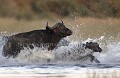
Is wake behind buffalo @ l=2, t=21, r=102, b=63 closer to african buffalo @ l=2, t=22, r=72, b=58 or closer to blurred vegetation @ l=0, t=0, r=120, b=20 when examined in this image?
african buffalo @ l=2, t=22, r=72, b=58

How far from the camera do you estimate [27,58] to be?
18266 millimetres

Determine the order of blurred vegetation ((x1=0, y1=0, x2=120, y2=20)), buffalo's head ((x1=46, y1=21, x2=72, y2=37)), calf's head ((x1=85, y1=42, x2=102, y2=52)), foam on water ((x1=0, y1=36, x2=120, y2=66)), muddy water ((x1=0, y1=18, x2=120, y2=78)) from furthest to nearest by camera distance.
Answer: blurred vegetation ((x1=0, y1=0, x2=120, y2=20))
calf's head ((x1=85, y1=42, x2=102, y2=52))
buffalo's head ((x1=46, y1=21, x2=72, y2=37))
foam on water ((x1=0, y1=36, x2=120, y2=66))
muddy water ((x1=0, y1=18, x2=120, y2=78))

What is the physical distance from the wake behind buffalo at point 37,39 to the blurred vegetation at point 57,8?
44.9 inches

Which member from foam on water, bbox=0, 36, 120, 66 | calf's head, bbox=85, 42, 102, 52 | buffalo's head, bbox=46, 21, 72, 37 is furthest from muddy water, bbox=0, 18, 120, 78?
buffalo's head, bbox=46, 21, 72, 37

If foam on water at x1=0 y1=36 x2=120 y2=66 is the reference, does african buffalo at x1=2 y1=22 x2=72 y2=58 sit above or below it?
above

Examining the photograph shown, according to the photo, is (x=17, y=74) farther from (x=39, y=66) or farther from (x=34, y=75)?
(x=39, y=66)

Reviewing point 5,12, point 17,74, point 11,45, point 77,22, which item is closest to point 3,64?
point 11,45

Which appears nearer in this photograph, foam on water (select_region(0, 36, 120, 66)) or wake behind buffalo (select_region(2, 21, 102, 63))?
foam on water (select_region(0, 36, 120, 66))

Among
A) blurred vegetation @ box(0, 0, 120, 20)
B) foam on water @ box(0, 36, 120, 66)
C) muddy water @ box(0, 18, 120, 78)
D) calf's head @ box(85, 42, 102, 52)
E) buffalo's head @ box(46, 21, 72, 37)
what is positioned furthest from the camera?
blurred vegetation @ box(0, 0, 120, 20)

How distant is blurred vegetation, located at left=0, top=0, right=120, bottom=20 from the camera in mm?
19516

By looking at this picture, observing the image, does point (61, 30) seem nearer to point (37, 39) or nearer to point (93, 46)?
point (37, 39)

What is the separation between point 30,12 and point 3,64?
119 inches

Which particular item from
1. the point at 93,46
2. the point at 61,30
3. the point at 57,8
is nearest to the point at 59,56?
the point at 61,30

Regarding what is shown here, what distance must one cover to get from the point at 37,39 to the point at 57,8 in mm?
5552
